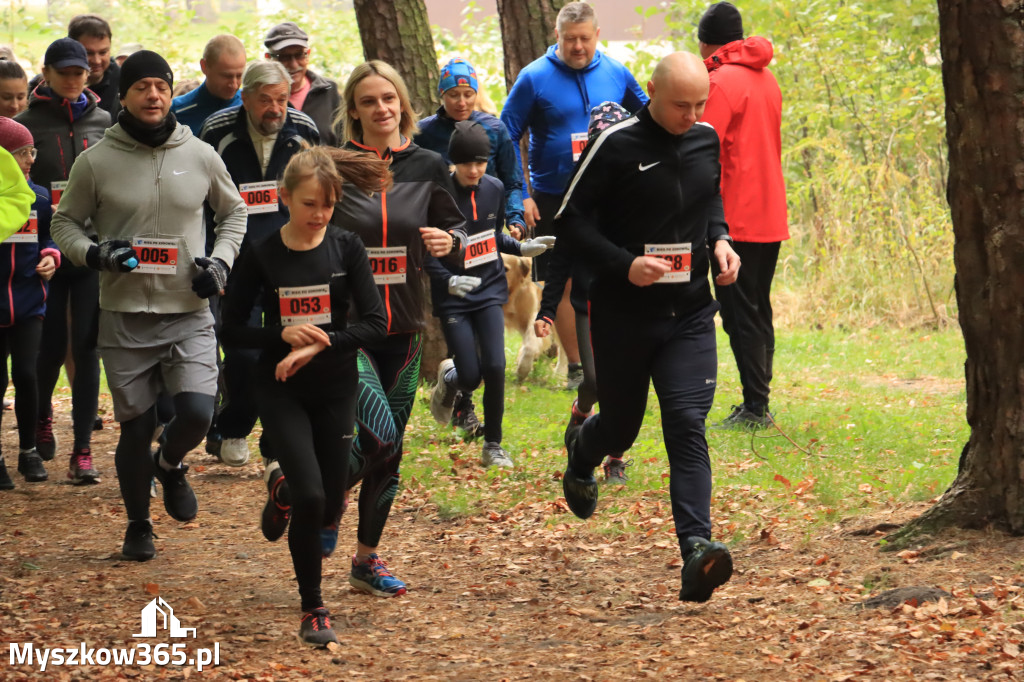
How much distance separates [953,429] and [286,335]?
5.18m

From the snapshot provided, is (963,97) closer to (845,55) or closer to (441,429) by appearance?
(441,429)

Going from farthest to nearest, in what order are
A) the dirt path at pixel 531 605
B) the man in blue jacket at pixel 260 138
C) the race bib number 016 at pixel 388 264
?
the man in blue jacket at pixel 260 138
the race bib number 016 at pixel 388 264
the dirt path at pixel 531 605

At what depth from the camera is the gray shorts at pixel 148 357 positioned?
19.2ft

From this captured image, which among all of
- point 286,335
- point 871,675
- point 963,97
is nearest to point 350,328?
point 286,335

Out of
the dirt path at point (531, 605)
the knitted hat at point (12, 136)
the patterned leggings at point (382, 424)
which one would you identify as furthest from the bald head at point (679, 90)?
the knitted hat at point (12, 136)

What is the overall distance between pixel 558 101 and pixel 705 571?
4.52 metres

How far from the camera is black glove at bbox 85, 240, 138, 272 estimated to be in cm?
562

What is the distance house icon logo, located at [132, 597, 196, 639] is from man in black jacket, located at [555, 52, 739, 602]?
1.95m

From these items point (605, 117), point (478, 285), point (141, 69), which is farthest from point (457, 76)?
point (141, 69)

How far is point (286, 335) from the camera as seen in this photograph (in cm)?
464

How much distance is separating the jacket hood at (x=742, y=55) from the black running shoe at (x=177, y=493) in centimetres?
421

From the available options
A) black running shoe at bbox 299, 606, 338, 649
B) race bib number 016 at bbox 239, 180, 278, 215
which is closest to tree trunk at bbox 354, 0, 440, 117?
race bib number 016 at bbox 239, 180, 278, 215

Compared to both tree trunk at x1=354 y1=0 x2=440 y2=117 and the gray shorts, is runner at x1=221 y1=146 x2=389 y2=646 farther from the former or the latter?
tree trunk at x1=354 y1=0 x2=440 y2=117

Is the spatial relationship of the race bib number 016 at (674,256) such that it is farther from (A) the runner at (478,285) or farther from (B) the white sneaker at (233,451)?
(B) the white sneaker at (233,451)
